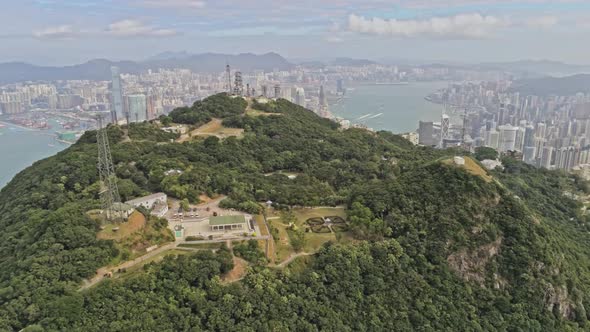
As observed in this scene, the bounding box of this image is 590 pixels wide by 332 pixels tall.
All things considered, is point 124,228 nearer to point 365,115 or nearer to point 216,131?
point 216,131

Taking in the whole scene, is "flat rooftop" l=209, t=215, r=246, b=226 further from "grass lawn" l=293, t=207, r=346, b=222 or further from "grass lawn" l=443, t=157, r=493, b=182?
"grass lawn" l=443, t=157, r=493, b=182

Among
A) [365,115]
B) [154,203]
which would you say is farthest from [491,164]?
[365,115]

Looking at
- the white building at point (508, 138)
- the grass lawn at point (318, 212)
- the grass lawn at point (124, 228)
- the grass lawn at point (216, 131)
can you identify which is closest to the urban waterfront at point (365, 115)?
the white building at point (508, 138)

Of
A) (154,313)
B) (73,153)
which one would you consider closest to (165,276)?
(154,313)

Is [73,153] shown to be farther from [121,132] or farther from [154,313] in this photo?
[154,313]

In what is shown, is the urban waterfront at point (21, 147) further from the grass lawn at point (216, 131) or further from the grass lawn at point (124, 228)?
the grass lawn at point (124, 228)
